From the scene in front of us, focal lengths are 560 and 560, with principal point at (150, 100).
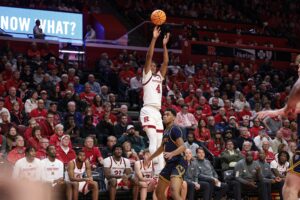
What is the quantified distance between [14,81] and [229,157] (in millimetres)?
6339

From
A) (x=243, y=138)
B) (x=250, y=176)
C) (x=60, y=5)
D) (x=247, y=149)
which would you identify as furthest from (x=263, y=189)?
(x=60, y=5)

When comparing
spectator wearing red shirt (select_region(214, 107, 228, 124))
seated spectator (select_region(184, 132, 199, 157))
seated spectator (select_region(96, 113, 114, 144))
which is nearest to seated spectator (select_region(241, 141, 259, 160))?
seated spectator (select_region(184, 132, 199, 157))

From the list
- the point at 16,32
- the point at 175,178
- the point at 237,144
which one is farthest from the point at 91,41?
the point at 175,178

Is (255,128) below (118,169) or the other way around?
the other way around

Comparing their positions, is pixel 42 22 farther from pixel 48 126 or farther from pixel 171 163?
pixel 171 163

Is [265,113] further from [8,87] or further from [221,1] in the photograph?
[221,1]

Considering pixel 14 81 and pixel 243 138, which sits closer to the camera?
pixel 14 81

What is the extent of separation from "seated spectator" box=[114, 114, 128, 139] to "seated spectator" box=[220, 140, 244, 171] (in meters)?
2.68

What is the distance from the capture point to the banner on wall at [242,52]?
24500 millimetres

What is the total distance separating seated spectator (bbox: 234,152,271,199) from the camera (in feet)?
45.7

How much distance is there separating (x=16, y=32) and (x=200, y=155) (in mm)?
10408

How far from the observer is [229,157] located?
14.7 metres

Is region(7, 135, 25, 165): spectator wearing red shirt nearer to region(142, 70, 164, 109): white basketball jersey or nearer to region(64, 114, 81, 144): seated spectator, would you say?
region(64, 114, 81, 144): seated spectator

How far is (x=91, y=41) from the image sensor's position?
21.9m
